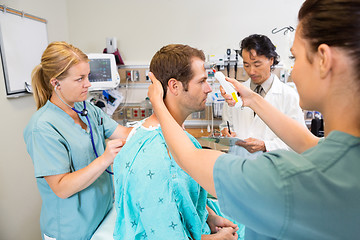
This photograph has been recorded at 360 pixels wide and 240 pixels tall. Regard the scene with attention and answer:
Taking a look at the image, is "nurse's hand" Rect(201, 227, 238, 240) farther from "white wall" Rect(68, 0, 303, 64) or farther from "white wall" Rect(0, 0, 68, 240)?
"white wall" Rect(68, 0, 303, 64)

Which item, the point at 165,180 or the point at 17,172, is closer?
the point at 165,180

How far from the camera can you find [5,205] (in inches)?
76.1

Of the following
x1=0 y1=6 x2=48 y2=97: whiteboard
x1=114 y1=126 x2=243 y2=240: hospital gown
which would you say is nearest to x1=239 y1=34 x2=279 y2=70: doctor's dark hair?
x1=114 y1=126 x2=243 y2=240: hospital gown

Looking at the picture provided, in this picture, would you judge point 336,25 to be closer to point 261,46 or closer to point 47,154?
point 47,154

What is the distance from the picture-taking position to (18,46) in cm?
211

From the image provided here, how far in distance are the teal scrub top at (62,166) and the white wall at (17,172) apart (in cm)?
86

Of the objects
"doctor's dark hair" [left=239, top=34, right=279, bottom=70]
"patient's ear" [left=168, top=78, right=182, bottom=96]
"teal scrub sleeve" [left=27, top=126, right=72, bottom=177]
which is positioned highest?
"doctor's dark hair" [left=239, top=34, right=279, bottom=70]

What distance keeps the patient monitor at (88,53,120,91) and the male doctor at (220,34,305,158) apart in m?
1.36

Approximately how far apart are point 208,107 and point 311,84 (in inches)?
103

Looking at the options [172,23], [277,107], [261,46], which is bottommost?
[277,107]

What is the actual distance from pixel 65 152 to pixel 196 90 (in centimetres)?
72

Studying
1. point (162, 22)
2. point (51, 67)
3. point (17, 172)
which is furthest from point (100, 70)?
point (51, 67)

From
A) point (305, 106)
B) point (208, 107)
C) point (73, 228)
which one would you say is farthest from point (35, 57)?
point (305, 106)

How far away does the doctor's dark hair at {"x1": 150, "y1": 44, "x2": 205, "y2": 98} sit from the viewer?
120 centimetres
